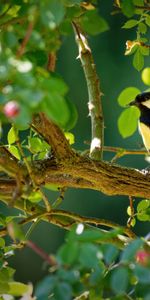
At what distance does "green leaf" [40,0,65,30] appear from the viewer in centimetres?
78

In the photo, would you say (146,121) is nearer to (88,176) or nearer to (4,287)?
(88,176)

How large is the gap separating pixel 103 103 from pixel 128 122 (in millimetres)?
2337

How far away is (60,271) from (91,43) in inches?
108

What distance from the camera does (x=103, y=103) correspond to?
11.0 ft

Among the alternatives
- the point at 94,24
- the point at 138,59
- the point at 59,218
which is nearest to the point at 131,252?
the point at 94,24

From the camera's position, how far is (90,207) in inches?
135

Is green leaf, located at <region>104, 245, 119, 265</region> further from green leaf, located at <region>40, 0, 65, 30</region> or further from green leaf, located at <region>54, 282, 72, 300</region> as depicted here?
green leaf, located at <region>40, 0, 65, 30</region>

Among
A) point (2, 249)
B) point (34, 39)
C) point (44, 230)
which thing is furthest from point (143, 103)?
point (44, 230)

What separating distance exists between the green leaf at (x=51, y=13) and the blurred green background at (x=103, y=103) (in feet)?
8.08

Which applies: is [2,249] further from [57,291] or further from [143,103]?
[57,291]

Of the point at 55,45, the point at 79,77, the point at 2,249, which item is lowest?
the point at 79,77

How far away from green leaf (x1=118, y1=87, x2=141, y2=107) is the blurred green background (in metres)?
2.13

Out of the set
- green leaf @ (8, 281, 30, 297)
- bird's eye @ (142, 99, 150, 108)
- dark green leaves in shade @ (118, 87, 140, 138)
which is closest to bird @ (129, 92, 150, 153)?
bird's eye @ (142, 99, 150, 108)

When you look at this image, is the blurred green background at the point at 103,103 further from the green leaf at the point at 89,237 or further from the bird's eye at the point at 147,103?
the green leaf at the point at 89,237
